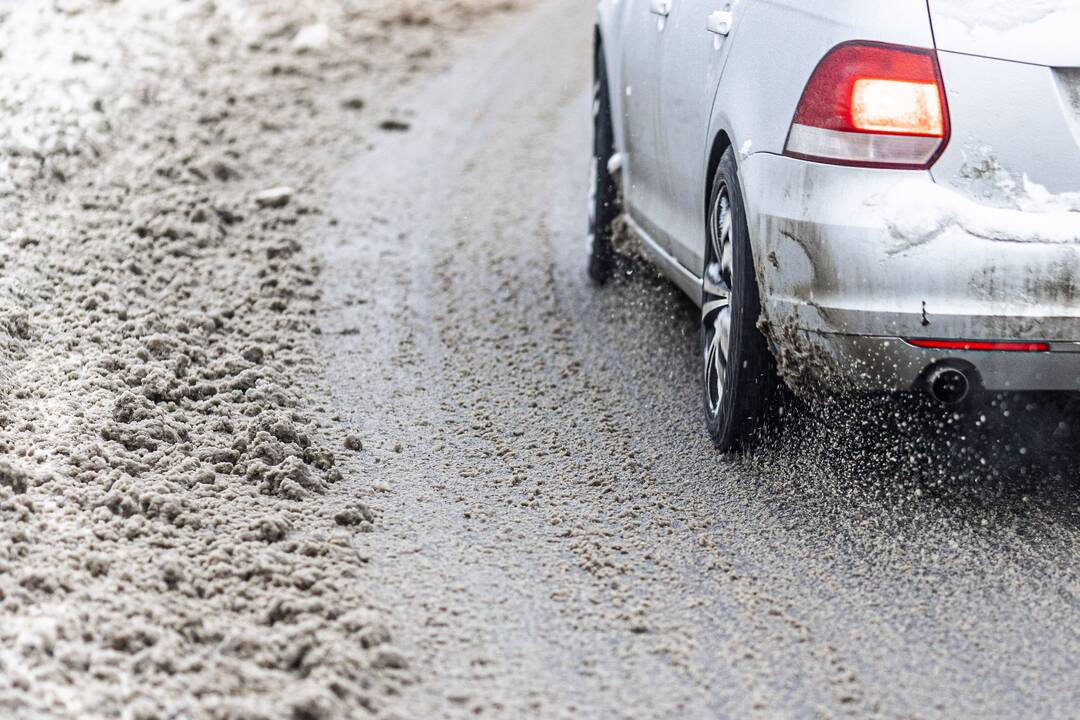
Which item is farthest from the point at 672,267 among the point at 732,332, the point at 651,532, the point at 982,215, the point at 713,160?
the point at 982,215

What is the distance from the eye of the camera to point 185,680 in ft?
9.87

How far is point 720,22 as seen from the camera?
431cm

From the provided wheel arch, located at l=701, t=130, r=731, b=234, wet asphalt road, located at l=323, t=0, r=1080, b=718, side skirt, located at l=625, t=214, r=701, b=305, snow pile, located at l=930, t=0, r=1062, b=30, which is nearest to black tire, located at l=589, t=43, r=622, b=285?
wet asphalt road, located at l=323, t=0, r=1080, b=718

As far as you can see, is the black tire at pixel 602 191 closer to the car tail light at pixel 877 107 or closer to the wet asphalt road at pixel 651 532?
the wet asphalt road at pixel 651 532

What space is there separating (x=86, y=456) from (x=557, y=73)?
26.9ft

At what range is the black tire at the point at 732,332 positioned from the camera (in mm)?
4145

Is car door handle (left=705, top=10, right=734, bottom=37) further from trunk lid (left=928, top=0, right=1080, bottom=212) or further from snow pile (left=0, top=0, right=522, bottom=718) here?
snow pile (left=0, top=0, right=522, bottom=718)


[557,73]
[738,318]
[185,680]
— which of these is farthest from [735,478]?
[557,73]

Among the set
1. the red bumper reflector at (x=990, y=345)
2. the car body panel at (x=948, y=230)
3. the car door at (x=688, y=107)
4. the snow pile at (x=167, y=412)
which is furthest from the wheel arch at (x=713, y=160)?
the snow pile at (x=167, y=412)

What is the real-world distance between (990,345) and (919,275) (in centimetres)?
27

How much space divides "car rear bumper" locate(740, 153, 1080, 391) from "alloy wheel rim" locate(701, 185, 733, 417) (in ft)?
2.04

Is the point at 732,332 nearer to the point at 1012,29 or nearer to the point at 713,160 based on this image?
the point at 713,160

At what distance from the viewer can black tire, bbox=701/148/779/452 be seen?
13.6 ft

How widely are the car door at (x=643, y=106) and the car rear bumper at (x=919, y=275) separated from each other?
1.57 meters
